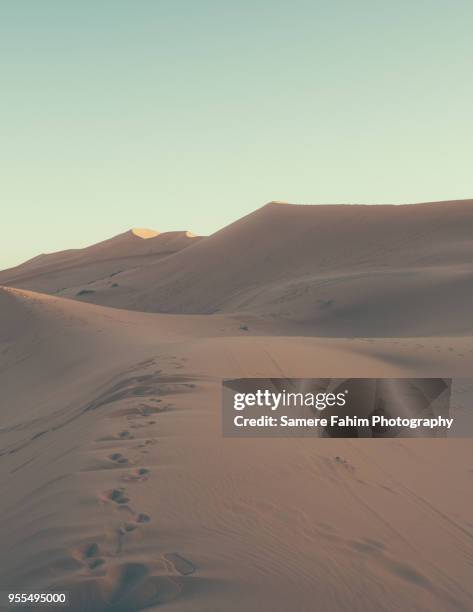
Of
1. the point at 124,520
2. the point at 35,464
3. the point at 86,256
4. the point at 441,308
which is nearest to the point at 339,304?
the point at 441,308

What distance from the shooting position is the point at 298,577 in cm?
325

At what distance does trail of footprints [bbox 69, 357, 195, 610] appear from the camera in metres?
3.32

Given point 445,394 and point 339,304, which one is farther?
point 339,304

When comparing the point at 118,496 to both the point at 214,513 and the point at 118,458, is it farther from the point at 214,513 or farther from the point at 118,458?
the point at 118,458

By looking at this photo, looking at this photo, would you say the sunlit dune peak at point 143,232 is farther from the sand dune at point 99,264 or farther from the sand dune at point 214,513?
the sand dune at point 214,513

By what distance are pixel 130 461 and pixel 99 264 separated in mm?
44826

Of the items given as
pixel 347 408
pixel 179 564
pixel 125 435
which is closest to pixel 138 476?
pixel 125 435

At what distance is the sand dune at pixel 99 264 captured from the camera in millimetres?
41250

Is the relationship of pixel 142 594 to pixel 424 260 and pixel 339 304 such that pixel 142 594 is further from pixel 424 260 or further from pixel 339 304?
pixel 424 260

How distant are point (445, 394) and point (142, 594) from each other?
6484 mm

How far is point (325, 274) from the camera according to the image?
27.3 m

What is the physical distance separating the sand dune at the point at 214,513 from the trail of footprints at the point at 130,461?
0.5 inches

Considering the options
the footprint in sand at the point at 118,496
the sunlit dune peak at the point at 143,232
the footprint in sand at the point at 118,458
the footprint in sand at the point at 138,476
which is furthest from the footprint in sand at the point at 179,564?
the sunlit dune peak at the point at 143,232

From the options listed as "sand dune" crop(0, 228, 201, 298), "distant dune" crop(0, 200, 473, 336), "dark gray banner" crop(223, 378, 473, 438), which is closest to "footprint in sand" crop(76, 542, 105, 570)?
"dark gray banner" crop(223, 378, 473, 438)
